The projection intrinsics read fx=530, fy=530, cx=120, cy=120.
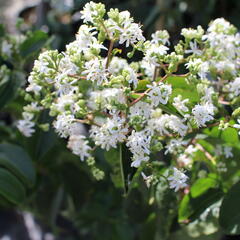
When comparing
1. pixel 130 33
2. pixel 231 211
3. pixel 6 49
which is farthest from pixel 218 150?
pixel 6 49


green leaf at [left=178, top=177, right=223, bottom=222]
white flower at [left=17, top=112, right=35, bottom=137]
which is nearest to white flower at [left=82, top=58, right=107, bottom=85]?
white flower at [left=17, top=112, right=35, bottom=137]

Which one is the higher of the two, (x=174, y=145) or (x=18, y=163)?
(x=18, y=163)

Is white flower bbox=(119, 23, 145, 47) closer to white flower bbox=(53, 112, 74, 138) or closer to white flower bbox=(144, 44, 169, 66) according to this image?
white flower bbox=(144, 44, 169, 66)

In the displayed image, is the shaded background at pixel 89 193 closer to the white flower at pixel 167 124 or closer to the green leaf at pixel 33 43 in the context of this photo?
the green leaf at pixel 33 43

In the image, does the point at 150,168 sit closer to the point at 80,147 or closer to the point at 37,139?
the point at 80,147

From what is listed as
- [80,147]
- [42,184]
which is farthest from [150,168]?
[42,184]

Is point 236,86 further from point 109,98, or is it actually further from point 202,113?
point 109,98
